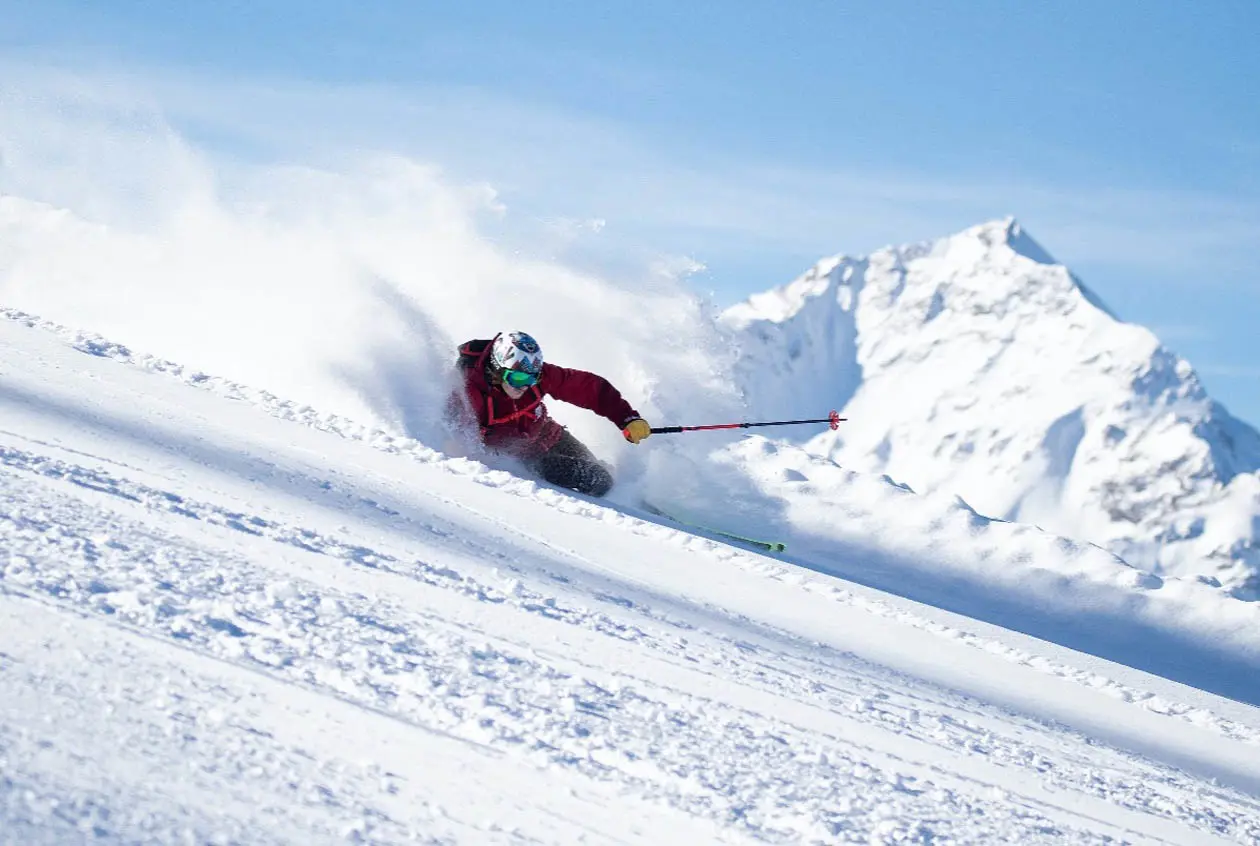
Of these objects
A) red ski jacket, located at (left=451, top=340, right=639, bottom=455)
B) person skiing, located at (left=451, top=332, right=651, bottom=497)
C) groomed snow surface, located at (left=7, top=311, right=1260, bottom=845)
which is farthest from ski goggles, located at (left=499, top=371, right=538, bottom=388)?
groomed snow surface, located at (left=7, top=311, right=1260, bottom=845)

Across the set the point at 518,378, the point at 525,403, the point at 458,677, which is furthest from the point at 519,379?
the point at 458,677

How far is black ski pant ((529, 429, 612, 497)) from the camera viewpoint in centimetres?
929

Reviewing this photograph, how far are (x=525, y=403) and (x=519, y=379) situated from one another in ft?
1.38

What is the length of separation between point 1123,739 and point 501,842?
139 inches

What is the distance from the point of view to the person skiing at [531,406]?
8875mm

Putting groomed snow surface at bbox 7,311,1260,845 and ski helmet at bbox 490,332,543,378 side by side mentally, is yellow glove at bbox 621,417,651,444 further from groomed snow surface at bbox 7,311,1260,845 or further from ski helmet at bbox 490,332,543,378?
groomed snow surface at bbox 7,311,1260,845

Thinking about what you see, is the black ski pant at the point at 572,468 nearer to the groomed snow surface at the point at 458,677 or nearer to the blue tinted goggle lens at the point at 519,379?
the blue tinted goggle lens at the point at 519,379

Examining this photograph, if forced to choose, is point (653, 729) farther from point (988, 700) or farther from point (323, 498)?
point (323, 498)

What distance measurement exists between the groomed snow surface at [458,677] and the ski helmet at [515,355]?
4.43ft

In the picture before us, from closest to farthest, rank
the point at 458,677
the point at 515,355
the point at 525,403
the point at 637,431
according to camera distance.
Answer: the point at 458,677
the point at 515,355
the point at 525,403
the point at 637,431

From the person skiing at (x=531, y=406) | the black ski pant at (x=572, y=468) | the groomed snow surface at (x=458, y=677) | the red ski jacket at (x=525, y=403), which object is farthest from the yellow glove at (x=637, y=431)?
the groomed snow surface at (x=458, y=677)

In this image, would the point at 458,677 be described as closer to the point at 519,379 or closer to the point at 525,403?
the point at 519,379

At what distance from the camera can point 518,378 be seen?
347 inches

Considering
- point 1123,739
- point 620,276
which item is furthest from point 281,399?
point 620,276
